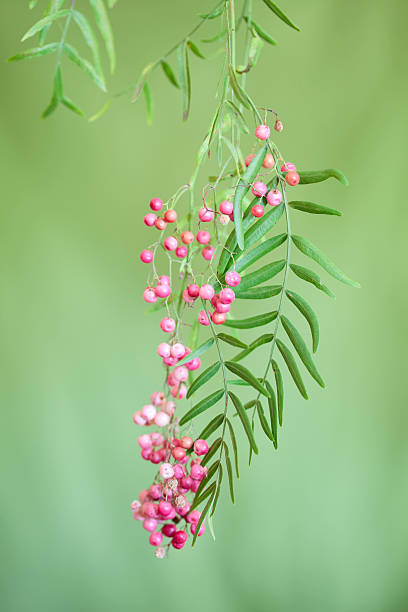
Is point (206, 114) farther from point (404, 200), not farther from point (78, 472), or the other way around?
point (78, 472)

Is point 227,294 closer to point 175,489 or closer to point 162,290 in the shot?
point 162,290

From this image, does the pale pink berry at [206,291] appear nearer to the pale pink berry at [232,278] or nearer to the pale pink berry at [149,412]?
the pale pink berry at [232,278]

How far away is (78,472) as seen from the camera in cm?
148

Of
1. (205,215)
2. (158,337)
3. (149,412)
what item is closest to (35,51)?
(205,215)

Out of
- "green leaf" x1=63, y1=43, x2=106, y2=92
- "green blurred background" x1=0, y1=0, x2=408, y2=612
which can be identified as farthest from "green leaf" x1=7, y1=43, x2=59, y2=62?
"green blurred background" x1=0, y1=0, x2=408, y2=612

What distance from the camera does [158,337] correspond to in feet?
4.71

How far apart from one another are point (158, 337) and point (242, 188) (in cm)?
82

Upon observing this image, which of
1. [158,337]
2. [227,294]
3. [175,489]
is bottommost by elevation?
[175,489]

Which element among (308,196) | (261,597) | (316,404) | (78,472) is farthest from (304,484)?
(308,196)

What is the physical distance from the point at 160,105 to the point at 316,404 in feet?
2.63

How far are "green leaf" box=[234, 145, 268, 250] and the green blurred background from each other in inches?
26.8

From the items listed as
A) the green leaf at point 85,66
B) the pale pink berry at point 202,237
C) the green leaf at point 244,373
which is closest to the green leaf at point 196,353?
the green leaf at point 244,373

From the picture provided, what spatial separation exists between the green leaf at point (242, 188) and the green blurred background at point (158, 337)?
0.68m

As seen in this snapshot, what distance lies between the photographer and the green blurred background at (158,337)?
1.31 metres
